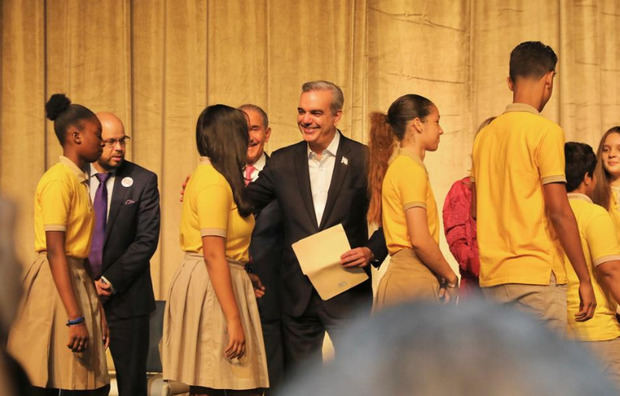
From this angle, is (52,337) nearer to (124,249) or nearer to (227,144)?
(227,144)

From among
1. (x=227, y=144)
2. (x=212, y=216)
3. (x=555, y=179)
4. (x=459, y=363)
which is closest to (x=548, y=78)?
(x=555, y=179)

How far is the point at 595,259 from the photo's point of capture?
332 centimetres

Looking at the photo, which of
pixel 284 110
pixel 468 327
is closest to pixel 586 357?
pixel 468 327

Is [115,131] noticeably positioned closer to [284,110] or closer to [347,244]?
[347,244]

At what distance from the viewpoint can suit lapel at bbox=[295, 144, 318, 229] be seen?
3.84 meters

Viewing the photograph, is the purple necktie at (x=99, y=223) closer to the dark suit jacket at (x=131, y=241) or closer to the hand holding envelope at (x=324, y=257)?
the dark suit jacket at (x=131, y=241)

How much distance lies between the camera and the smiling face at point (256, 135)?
4812 millimetres

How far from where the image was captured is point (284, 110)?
21.5ft

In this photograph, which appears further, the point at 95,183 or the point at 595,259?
the point at 95,183

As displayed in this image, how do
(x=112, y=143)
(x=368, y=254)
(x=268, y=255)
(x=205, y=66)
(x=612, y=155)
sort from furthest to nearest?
(x=205, y=66) < (x=112, y=143) < (x=268, y=255) < (x=612, y=155) < (x=368, y=254)

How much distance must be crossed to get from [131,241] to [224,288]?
5.11 feet

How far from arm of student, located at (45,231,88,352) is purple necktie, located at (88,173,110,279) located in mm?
1174

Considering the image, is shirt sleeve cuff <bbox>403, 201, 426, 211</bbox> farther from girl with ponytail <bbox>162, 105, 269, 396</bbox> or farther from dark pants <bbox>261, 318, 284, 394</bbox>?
dark pants <bbox>261, 318, 284, 394</bbox>

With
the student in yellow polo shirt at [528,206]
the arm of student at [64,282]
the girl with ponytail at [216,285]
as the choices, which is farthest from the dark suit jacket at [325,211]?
the arm of student at [64,282]
